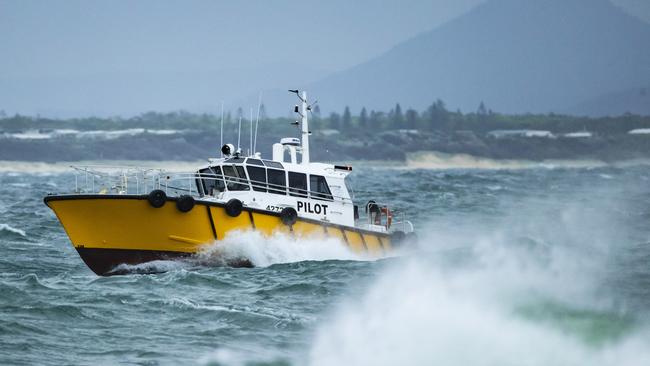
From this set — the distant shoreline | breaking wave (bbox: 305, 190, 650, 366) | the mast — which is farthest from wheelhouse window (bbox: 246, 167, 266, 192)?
the distant shoreline

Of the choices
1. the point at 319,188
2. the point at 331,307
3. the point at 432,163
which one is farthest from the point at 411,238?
the point at 432,163

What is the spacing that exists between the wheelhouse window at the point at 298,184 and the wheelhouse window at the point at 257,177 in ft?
2.54

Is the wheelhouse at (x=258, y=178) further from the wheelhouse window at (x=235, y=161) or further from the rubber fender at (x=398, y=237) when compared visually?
the rubber fender at (x=398, y=237)

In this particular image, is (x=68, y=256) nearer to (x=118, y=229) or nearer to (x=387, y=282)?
(x=118, y=229)

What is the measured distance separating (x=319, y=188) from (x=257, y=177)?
6.53ft

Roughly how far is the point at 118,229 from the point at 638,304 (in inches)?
445

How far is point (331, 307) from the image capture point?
1988cm

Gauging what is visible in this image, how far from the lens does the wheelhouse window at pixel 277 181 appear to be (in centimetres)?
2667

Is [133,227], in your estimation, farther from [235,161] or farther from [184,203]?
[235,161]

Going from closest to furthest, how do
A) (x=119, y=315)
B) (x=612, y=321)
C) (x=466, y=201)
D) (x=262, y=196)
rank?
(x=612, y=321) → (x=119, y=315) → (x=262, y=196) → (x=466, y=201)

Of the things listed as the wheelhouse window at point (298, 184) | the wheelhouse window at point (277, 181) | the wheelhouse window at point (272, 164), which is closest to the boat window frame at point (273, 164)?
the wheelhouse window at point (272, 164)

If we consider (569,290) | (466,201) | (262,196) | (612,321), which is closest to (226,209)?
(262,196)

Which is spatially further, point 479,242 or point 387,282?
point 479,242

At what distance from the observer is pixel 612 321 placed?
701 inches
